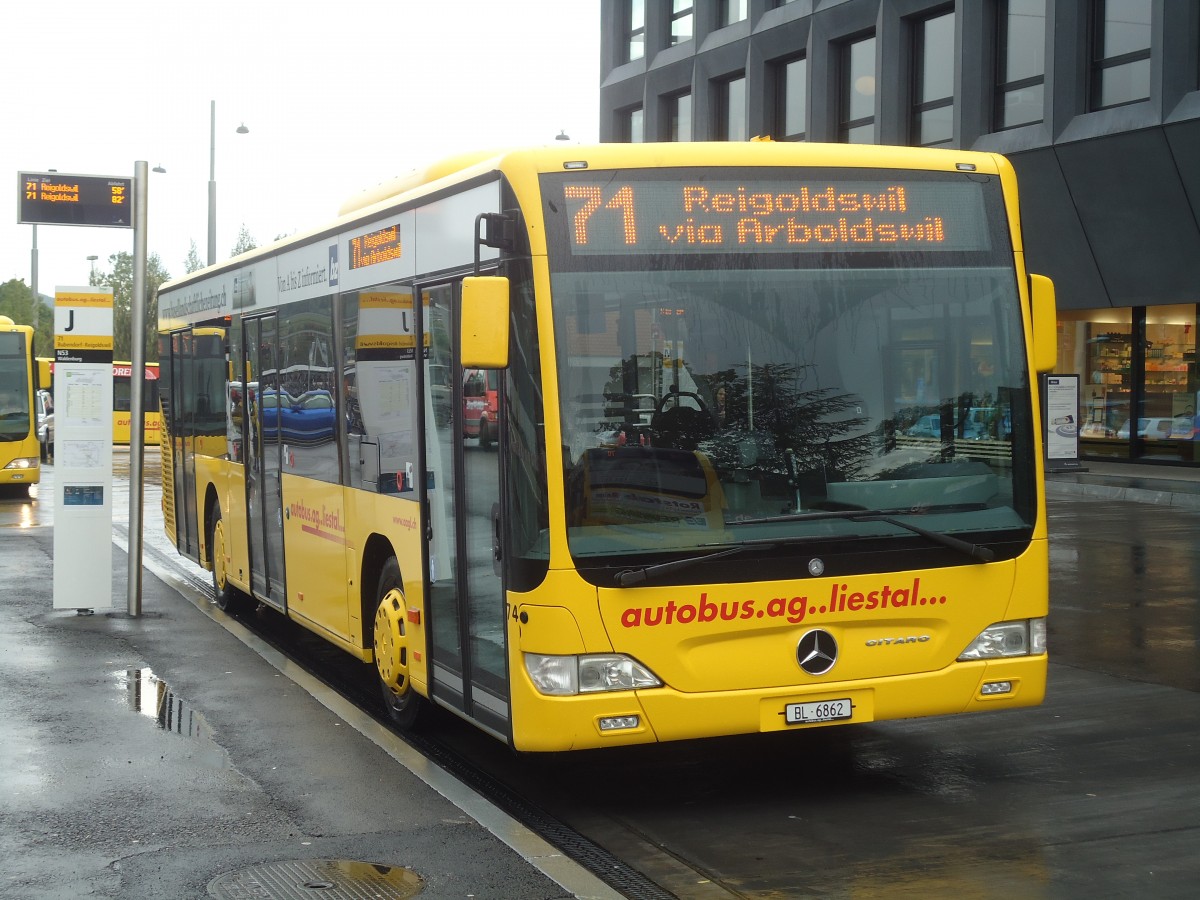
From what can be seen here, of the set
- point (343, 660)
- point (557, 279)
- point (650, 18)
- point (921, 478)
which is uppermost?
point (650, 18)

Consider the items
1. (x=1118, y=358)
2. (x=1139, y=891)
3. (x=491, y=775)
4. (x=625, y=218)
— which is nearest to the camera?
(x=1139, y=891)

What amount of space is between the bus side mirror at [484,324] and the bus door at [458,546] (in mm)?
511

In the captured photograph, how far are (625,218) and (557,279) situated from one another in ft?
1.36

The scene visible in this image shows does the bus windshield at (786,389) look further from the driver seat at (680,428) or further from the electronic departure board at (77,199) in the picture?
the electronic departure board at (77,199)

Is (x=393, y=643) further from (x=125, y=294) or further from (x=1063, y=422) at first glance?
(x=125, y=294)

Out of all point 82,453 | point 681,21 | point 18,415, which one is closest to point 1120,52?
point 681,21

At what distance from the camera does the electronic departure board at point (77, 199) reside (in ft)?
40.7

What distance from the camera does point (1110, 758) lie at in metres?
7.44

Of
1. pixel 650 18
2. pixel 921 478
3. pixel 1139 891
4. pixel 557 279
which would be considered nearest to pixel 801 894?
pixel 1139 891

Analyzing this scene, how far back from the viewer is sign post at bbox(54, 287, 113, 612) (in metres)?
12.5

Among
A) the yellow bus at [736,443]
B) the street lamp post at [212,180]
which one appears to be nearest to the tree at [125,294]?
the street lamp post at [212,180]

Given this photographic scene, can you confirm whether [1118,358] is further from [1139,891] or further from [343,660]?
[1139,891]

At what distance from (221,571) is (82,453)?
148 cm

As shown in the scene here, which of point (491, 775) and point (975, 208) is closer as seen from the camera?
point (975, 208)
